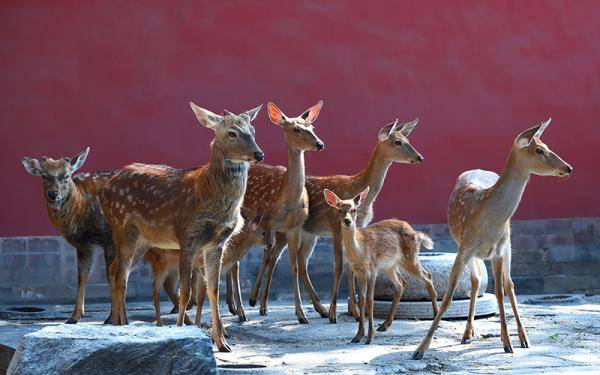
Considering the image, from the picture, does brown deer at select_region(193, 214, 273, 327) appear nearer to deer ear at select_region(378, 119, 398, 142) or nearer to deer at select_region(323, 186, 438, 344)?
deer at select_region(323, 186, 438, 344)

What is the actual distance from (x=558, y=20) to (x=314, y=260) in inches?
161

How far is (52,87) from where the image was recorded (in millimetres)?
12164

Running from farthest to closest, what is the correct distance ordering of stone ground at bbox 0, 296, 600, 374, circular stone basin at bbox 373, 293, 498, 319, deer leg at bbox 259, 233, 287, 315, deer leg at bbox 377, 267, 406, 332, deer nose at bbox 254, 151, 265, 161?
deer leg at bbox 259, 233, 287, 315 < circular stone basin at bbox 373, 293, 498, 319 < deer leg at bbox 377, 267, 406, 332 < deer nose at bbox 254, 151, 265, 161 < stone ground at bbox 0, 296, 600, 374

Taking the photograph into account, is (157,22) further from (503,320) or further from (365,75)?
(503,320)

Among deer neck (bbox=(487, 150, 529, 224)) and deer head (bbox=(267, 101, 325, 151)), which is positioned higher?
deer head (bbox=(267, 101, 325, 151))

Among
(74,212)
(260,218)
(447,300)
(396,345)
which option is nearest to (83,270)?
(74,212)

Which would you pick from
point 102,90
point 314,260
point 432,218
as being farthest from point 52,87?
point 432,218

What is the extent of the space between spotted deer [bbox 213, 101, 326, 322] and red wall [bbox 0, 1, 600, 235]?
2.17m

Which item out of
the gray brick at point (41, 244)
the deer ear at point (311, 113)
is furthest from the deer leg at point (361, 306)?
the gray brick at point (41, 244)

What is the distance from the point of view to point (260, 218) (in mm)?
9914

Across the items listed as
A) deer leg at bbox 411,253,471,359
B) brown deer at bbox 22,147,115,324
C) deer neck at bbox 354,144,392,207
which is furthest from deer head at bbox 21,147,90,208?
deer leg at bbox 411,253,471,359

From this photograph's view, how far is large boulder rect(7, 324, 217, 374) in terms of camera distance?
565 centimetres

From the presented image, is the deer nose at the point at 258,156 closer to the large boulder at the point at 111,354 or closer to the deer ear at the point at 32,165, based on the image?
the large boulder at the point at 111,354

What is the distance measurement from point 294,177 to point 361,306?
1797mm
